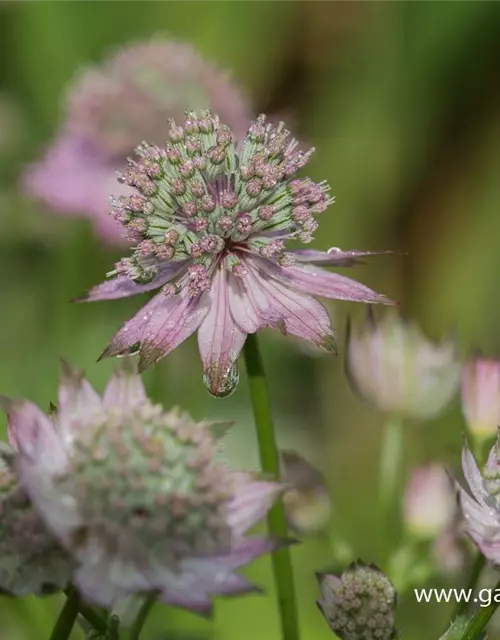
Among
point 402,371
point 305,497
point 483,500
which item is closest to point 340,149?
point 402,371

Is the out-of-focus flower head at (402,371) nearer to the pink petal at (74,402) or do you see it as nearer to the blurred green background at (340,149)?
the pink petal at (74,402)

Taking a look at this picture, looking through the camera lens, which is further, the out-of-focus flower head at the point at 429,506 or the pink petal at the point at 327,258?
the out-of-focus flower head at the point at 429,506

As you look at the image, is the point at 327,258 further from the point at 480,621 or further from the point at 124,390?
the point at 480,621

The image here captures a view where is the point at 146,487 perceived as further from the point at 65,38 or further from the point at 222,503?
the point at 65,38

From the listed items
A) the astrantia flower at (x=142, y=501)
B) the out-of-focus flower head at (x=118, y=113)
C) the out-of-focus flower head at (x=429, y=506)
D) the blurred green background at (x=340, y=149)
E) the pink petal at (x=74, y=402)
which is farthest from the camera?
the blurred green background at (x=340, y=149)

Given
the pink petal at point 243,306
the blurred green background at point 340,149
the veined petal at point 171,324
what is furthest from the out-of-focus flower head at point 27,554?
the blurred green background at point 340,149

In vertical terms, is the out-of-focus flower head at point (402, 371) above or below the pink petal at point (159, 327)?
above

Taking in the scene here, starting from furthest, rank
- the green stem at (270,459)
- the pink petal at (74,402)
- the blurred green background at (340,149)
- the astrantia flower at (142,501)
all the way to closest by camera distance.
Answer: the blurred green background at (340,149)
the green stem at (270,459)
the pink petal at (74,402)
the astrantia flower at (142,501)
